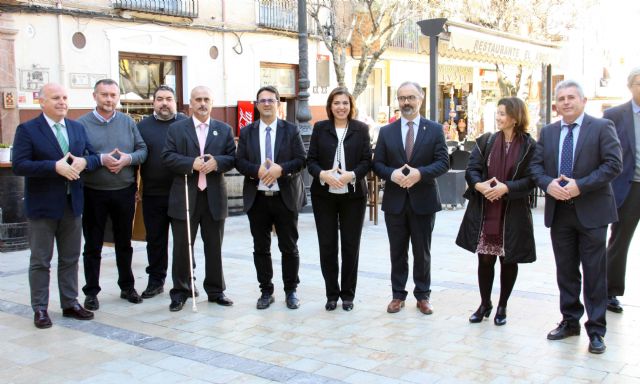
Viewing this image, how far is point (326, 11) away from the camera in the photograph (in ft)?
65.5

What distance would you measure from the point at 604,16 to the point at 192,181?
2301 centimetres

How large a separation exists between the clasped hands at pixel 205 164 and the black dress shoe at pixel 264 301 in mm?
1204

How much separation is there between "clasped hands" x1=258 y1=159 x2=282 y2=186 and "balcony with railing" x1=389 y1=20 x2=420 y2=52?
17.8m

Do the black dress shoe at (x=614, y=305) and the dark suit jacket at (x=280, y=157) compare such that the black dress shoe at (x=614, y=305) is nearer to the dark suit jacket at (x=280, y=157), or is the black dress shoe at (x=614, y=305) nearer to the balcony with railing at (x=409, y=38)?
the dark suit jacket at (x=280, y=157)

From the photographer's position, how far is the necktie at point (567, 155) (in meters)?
5.04

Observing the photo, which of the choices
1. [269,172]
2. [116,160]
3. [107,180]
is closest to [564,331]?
[269,172]

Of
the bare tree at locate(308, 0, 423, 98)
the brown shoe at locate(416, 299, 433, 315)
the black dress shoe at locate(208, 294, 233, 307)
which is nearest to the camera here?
the brown shoe at locate(416, 299, 433, 315)

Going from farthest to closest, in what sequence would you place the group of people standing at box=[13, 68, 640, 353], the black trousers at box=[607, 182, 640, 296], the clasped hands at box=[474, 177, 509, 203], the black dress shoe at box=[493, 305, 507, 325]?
1. the black trousers at box=[607, 182, 640, 296]
2. the black dress shoe at box=[493, 305, 507, 325]
3. the clasped hands at box=[474, 177, 509, 203]
4. the group of people standing at box=[13, 68, 640, 353]

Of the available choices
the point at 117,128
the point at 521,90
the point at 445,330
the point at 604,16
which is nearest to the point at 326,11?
the point at 521,90

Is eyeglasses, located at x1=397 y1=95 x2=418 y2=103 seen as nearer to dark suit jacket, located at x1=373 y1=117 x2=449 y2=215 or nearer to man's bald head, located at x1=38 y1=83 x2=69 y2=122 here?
dark suit jacket, located at x1=373 y1=117 x2=449 y2=215

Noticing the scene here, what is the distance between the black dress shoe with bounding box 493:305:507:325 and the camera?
18.2ft

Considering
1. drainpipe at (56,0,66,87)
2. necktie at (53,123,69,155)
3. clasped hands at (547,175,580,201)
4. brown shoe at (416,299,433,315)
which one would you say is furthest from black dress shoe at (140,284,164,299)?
drainpipe at (56,0,66,87)

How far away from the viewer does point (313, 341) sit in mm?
5211

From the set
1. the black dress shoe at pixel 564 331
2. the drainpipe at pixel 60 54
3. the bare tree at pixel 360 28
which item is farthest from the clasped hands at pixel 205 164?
the bare tree at pixel 360 28
